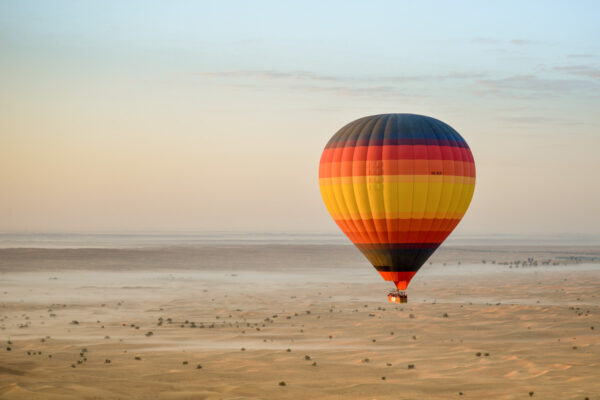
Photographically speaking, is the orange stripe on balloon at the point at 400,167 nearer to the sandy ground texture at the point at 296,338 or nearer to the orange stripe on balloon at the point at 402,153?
the orange stripe on balloon at the point at 402,153

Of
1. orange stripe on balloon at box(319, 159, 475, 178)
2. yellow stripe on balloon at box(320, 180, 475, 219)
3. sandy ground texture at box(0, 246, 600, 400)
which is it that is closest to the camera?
orange stripe on balloon at box(319, 159, 475, 178)

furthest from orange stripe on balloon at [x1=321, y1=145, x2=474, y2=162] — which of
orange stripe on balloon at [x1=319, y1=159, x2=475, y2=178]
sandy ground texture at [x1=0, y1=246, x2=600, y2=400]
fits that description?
sandy ground texture at [x1=0, y1=246, x2=600, y2=400]

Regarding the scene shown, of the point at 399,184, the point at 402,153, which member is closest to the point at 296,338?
the point at 399,184

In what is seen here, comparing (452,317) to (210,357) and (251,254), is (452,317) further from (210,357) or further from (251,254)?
(251,254)

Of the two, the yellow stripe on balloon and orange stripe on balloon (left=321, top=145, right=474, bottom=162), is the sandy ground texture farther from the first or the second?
orange stripe on balloon (left=321, top=145, right=474, bottom=162)

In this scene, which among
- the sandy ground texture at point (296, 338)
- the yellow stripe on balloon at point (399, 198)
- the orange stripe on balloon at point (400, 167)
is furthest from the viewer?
the sandy ground texture at point (296, 338)

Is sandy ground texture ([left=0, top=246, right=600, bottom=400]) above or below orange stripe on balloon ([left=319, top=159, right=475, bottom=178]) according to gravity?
below

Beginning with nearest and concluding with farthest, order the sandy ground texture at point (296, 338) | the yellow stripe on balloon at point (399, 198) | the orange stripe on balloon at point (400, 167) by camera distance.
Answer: the orange stripe on balloon at point (400, 167) → the yellow stripe on balloon at point (399, 198) → the sandy ground texture at point (296, 338)

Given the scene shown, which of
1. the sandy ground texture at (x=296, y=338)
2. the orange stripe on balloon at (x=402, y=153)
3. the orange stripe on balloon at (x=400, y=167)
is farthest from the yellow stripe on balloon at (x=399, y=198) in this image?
the sandy ground texture at (x=296, y=338)
